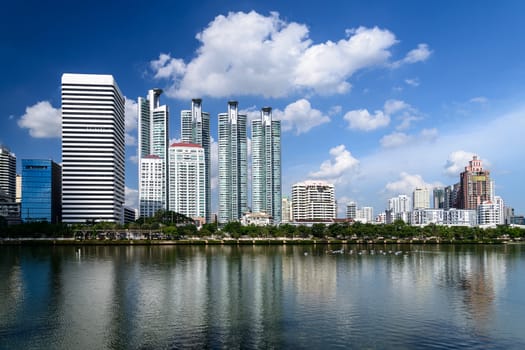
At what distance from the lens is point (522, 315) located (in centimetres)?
3189

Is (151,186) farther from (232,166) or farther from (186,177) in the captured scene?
(232,166)

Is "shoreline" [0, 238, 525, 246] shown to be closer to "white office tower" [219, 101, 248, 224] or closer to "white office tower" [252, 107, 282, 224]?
"white office tower" [252, 107, 282, 224]

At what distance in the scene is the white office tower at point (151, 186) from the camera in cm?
18325

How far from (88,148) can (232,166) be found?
Answer: 69.7 m

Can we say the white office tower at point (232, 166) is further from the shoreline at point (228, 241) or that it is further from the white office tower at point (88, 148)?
the shoreline at point (228, 241)

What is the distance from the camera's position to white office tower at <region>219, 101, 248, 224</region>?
19300cm

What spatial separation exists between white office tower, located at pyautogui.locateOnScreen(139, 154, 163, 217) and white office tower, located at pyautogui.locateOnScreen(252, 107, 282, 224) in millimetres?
38659

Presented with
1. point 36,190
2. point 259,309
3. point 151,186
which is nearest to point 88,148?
point 36,190

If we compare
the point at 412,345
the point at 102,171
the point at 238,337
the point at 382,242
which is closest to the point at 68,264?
the point at 238,337

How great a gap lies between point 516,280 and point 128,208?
561 feet

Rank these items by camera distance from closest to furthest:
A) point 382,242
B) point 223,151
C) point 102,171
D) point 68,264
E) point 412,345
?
point 412,345
point 68,264
point 382,242
point 102,171
point 223,151

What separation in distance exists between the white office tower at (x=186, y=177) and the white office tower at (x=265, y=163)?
22389 mm

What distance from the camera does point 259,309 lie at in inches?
1286

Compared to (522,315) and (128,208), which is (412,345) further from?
(128,208)
